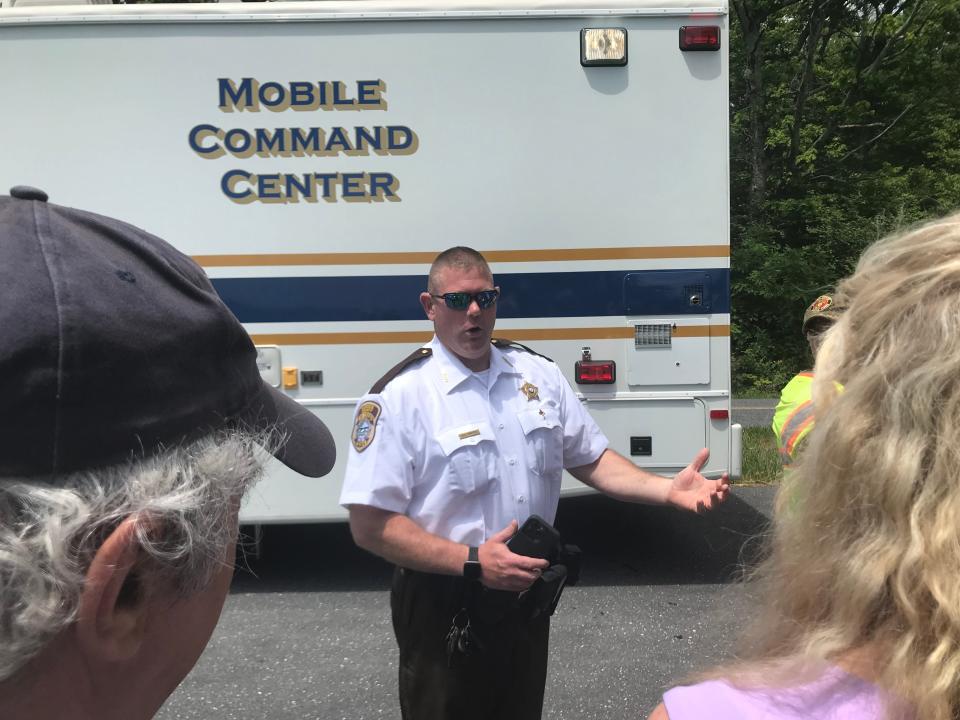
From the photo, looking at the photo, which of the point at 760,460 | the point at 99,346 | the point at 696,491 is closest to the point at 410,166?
the point at 696,491

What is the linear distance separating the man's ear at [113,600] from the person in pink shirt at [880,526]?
2.00 ft

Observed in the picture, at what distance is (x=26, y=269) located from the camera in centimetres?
78

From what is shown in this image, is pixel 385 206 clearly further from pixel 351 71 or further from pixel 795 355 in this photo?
pixel 795 355

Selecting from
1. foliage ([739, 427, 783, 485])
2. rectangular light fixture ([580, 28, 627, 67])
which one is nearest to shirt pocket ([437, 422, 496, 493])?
rectangular light fixture ([580, 28, 627, 67])

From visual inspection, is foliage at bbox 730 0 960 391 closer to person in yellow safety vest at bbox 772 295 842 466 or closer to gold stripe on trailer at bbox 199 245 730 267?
gold stripe on trailer at bbox 199 245 730 267

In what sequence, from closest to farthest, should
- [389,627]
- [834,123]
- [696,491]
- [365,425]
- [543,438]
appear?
[696,491], [365,425], [543,438], [389,627], [834,123]

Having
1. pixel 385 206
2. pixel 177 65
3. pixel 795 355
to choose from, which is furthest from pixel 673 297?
pixel 795 355

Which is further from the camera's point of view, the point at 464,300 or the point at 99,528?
the point at 464,300

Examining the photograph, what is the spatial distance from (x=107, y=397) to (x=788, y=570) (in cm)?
83

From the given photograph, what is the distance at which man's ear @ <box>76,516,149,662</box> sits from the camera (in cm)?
79

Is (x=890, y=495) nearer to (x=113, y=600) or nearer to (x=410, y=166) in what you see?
(x=113, y=600)

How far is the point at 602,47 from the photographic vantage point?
4211mm

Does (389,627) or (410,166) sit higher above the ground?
(410,166)

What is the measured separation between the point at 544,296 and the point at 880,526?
11.4 feet
